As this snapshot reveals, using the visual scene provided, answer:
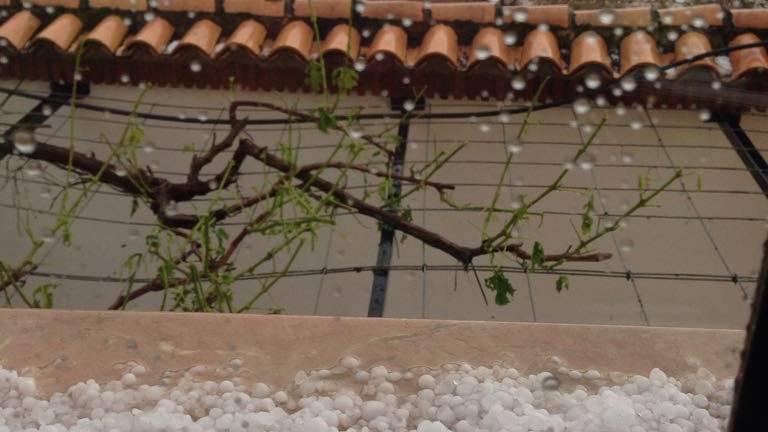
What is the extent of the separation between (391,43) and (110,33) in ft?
1.92

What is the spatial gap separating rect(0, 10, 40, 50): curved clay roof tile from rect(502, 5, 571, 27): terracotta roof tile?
1018mm

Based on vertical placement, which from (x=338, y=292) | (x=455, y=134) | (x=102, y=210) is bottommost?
(x=338, y=292)

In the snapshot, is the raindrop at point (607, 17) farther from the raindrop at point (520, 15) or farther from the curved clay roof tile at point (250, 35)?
the curved clay roof tile at point (250, 35)

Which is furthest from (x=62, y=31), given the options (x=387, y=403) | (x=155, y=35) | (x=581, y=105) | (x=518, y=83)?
(x=387, y=403)

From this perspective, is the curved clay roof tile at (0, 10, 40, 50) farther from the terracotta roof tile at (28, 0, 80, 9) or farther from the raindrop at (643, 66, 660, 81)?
the raindrop at (643, 66, 660, 81)

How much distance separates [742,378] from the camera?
425 mm

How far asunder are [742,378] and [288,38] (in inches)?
62.8

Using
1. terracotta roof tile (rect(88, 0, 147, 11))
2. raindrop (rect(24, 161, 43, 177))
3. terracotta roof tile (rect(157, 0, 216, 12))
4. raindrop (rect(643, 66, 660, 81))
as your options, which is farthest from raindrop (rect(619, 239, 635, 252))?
raindrop (rect(24, 161, 43, 177))

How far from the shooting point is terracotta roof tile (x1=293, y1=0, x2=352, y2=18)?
6.70 ft

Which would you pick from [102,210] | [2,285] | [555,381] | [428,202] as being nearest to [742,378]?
[555,381]

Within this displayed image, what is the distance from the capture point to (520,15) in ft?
6.66

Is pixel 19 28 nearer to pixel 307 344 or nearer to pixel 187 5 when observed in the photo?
pixel 187 5

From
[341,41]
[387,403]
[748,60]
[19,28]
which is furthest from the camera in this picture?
[19,28]

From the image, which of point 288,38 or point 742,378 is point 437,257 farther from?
point 742,378
